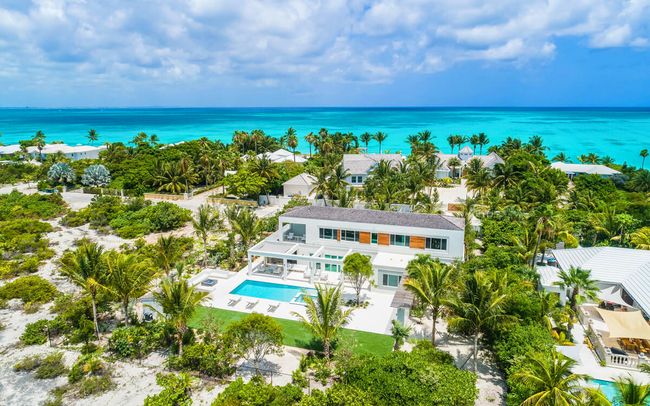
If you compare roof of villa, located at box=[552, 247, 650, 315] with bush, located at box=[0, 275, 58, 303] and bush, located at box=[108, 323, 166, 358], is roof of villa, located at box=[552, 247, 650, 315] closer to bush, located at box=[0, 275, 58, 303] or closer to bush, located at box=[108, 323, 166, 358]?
bush, located at box=[108, 323, 166, 358]

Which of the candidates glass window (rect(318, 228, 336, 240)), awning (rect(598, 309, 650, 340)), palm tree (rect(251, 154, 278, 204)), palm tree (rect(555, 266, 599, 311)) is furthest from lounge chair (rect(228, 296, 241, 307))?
palm tree (rect(251, 154, 278, 204))

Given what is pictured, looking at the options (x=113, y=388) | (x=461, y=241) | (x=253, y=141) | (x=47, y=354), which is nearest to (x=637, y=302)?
(x=461, y=241)

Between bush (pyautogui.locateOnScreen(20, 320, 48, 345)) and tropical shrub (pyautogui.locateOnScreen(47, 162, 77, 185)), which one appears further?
tropical shrub (pyautogui.locateOnScreen(47, 162, 77, 185))

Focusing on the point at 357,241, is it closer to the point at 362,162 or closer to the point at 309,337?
the point at 309,337

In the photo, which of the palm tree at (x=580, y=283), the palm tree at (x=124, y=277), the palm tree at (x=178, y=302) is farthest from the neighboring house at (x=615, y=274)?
the palm tree at (x=124, y=277)

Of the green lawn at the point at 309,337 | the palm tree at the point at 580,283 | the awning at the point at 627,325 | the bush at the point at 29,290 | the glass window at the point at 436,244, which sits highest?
the palm tree at the point at 580,283

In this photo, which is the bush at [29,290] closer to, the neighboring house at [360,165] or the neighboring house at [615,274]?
the neighboring house at [615,274]

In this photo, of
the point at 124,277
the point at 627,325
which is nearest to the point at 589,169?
the point at 627,325
